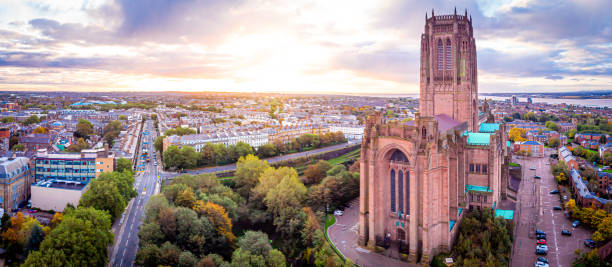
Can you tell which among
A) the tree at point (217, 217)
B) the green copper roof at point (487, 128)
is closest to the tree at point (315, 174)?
the tree at point (217, 217)

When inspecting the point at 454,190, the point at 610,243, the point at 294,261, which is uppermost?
the point at 454,190

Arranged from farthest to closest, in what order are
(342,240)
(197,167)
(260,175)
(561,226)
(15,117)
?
1. (15,117)
2. (197,167)
3. (260,175)
4. (561,226)
5. (342,240)

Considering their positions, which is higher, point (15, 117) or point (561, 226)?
point (15, 117)

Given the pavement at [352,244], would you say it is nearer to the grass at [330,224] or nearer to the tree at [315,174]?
the grass at [330,224]

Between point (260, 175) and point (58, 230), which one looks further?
point (260, 175)

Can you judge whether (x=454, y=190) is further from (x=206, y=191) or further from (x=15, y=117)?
(x=15, y=117)

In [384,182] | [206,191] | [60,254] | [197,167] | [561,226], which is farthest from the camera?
[197,167]

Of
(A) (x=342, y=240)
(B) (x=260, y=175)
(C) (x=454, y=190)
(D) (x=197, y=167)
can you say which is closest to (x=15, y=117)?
(D) (x=197, y=167)

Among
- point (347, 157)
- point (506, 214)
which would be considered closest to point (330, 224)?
point (506, 214)
